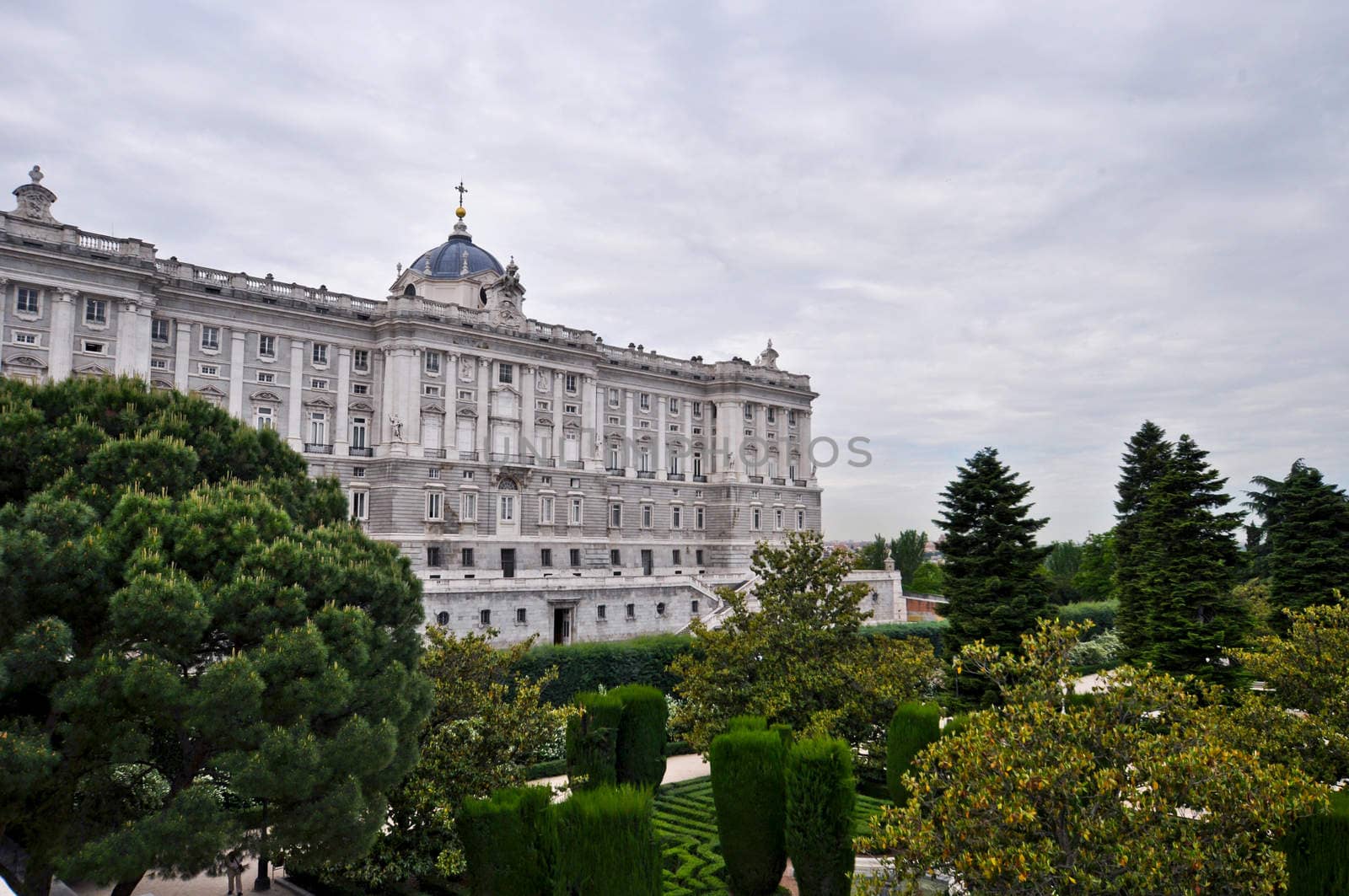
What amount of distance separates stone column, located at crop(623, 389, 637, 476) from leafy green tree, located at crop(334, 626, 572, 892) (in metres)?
45.8

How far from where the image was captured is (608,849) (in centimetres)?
1252

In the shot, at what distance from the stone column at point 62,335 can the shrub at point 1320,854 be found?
48395 mm

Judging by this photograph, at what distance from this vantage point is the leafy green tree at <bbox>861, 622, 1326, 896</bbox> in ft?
34.3

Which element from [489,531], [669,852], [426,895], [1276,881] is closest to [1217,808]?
[1276,881]

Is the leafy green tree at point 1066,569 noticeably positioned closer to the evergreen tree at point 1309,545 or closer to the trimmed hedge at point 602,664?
the evergreen tree at point 1309,545

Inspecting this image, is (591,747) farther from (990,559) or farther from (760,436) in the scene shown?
(760,436)

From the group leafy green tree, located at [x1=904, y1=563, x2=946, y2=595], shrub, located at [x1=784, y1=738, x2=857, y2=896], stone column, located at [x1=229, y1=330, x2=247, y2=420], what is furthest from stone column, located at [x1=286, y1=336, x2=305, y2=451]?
leafy green tree, located at [x1=904, y1=563, x2=946, y2=595]

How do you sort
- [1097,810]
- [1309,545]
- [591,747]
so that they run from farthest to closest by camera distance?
[1309,545] < [591,747] < [1097,810]

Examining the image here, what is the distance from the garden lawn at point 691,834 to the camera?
18.2 m

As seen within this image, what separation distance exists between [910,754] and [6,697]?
17687 millimetres

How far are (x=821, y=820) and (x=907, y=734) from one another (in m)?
6.05

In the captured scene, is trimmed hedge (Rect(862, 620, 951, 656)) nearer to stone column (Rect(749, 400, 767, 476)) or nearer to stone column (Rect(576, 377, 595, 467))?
stone column (Rect(576, 377, 595, 467))

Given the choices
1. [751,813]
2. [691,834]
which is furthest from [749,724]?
[691,834]

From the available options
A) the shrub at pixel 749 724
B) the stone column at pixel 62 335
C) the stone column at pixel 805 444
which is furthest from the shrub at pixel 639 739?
the stone column at pixel 805 444
